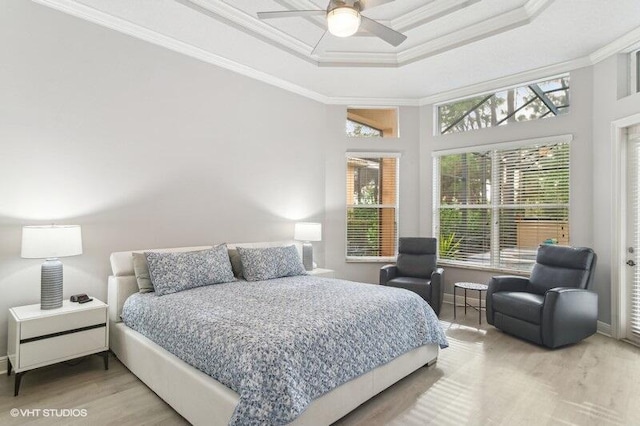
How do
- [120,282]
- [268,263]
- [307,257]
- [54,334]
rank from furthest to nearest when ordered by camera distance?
1. [307,257]
2. [268,263]
3. [120,282]
4. [54,334]

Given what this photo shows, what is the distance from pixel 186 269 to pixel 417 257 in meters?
3.24

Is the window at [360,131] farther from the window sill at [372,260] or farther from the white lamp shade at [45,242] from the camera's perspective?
the white lamp shade at [45,242]

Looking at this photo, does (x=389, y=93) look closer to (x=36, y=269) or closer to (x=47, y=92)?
(x=47, y=92)

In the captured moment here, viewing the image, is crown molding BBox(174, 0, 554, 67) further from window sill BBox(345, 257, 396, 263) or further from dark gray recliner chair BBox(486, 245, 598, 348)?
window sill BBox(345, 257, 396, 263)

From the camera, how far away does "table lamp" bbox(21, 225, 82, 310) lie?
2.61m

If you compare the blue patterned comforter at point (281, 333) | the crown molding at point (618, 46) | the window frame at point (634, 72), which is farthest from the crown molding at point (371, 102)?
the blue patterned comforter at point (281, 333)

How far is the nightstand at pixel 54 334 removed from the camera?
98.8 inches

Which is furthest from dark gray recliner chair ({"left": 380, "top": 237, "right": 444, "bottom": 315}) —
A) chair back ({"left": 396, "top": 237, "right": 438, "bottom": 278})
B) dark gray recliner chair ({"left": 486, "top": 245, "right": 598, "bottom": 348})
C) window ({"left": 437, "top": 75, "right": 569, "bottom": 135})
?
window ({"left": 437, "top": 75, "right": 569, "bottom": 135})

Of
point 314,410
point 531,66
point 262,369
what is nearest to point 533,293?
point 531,66

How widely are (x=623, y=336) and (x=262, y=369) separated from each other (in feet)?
13.2

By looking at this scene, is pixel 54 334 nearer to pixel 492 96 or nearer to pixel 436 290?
pixel 436 290

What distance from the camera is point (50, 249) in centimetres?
263

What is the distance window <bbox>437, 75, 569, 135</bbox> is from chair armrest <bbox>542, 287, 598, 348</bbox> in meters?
2.36

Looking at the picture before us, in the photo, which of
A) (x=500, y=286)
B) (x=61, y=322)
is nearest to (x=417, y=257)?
(x=500, y=286)
